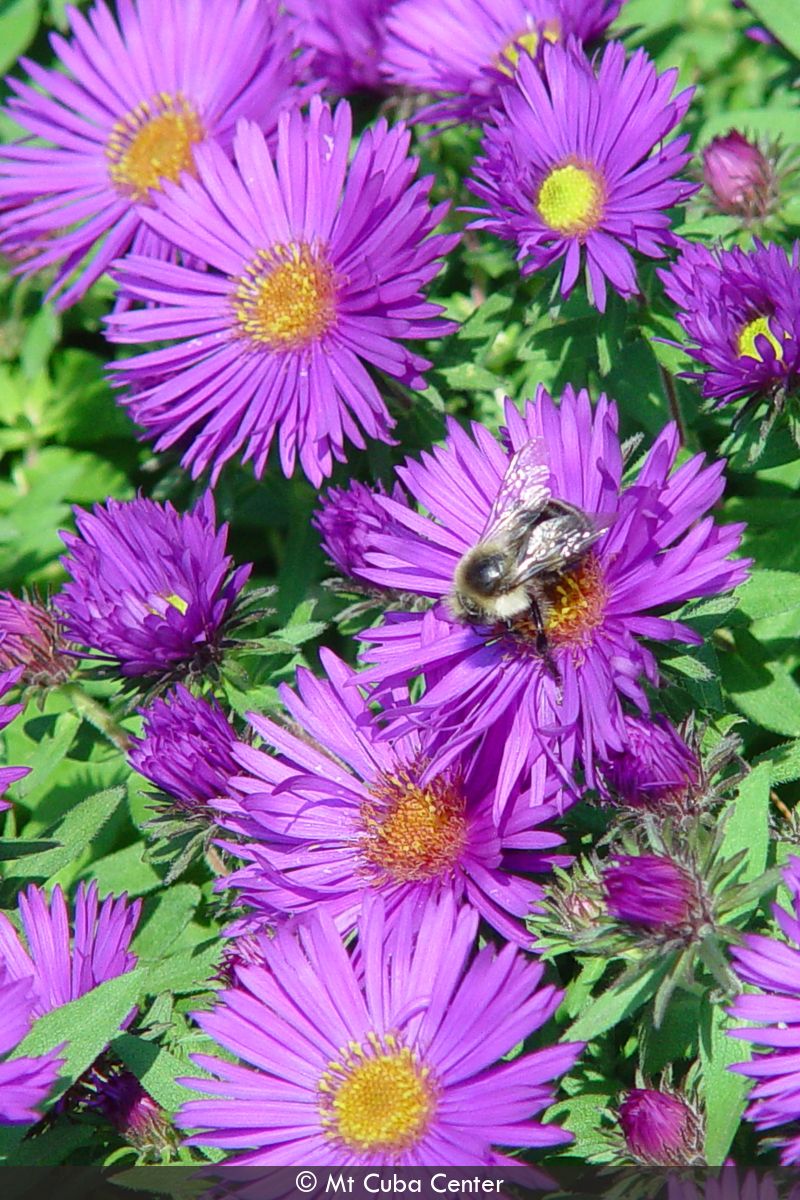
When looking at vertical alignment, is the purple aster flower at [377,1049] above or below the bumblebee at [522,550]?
below

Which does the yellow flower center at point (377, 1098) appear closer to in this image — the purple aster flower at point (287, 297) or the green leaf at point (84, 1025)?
the green leaf at point (84, 1025)

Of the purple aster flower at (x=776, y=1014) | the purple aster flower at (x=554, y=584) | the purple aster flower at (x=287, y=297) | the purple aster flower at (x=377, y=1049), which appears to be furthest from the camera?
the purple aster flower at (x=287, y=297)

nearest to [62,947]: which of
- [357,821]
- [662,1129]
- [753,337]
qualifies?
[357,821]

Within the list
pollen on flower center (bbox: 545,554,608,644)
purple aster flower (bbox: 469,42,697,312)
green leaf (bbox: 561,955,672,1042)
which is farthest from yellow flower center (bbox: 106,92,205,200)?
green leaf (bbox: 561,955,672,1042)

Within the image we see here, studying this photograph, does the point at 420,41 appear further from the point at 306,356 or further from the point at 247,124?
the point at 306,356

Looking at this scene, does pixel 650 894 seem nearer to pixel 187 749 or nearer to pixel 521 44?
pixel 187 749

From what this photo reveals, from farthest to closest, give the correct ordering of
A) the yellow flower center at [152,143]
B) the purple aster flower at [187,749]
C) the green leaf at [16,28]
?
the green leaf at [16,28], the yellow flower center at [152,143], the purple aster flower at [187,749]

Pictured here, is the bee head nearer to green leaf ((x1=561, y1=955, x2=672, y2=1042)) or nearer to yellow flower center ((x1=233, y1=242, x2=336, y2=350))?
green leaf ((x1=561, y1=955, x2=672, y2=1042))

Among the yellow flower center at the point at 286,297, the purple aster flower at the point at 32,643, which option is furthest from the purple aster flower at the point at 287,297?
the purple aster flower at the point at 32,643
